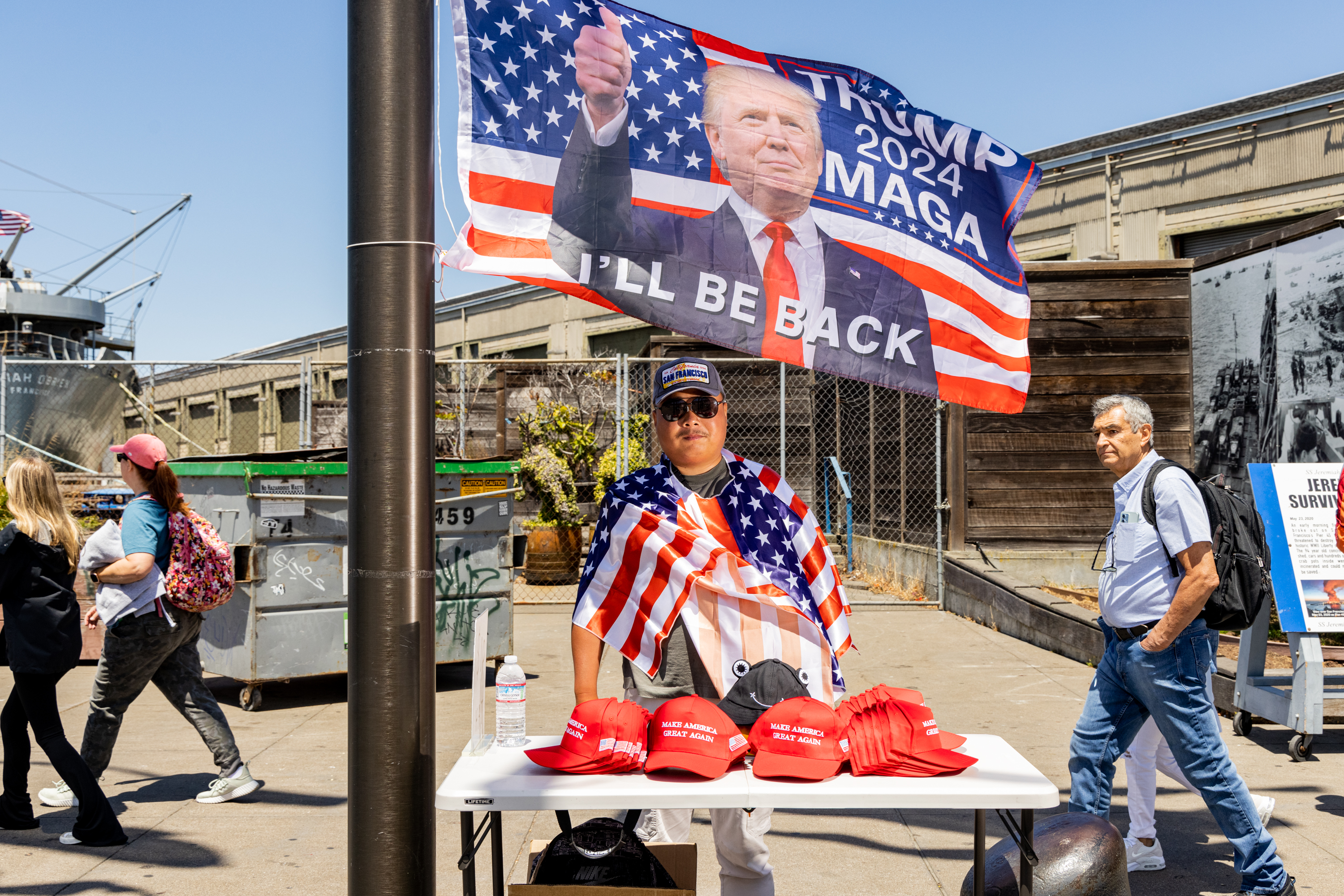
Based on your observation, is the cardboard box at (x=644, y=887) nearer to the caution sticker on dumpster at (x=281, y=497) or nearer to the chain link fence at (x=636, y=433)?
the caution sticker on dumpster at (x=281, y=497)

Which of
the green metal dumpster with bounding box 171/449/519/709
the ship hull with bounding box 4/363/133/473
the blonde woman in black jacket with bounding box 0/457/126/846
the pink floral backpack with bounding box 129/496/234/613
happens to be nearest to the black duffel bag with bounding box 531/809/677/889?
the blonde woman in black jacket with bounding box 0/457/126/846

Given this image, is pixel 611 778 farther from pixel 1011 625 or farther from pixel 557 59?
pixel 1011 625

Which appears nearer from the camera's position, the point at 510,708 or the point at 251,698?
the point at 510,708

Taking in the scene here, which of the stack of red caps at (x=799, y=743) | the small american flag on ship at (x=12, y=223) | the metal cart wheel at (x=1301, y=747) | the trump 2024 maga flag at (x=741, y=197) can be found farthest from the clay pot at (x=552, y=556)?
the small american flag on ship at (x=12, y=223)

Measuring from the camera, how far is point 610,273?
3.80 metres

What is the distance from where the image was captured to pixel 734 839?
3527mm

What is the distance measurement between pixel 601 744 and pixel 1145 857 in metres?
2.99

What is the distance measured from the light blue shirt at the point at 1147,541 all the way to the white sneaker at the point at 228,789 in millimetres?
4431

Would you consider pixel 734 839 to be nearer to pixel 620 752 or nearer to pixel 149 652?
pixel 620 752

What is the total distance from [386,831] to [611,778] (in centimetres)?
66

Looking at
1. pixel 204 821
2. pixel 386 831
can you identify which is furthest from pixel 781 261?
pixel 204 821

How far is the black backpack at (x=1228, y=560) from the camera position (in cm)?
445

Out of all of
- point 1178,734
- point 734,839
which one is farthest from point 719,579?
point 1178,734

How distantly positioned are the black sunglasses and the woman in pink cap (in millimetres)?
3183
